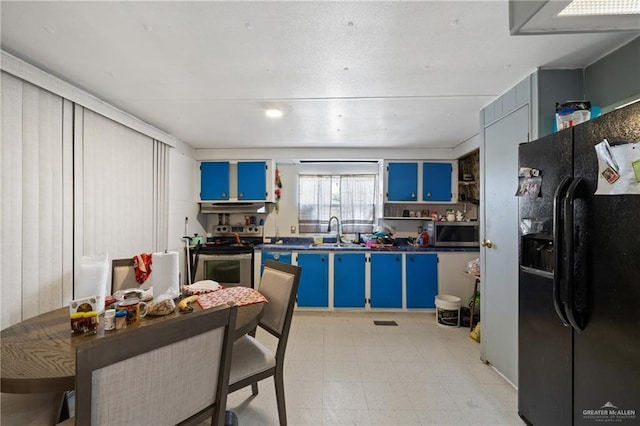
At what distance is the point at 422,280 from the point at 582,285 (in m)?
2.47

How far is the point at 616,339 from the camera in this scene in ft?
3.40

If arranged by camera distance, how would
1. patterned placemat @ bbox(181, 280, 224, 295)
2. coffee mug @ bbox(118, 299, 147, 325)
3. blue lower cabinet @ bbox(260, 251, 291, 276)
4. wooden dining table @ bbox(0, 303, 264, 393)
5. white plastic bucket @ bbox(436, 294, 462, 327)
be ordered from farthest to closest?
blue lower cabinet @ bbox(260, 251, 291, 276), white plastic bucket @ bbox(436, 294, 462, 327), patterned placemat @ bbox(181, 280, 224, 295), coffee mug @ bbox(118, 299, 147, 325), wooden dining table @ bbox(0, 303, 264, 393)

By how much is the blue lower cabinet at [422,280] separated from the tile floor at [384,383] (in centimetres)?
49

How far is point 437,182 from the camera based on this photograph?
3.96 meters

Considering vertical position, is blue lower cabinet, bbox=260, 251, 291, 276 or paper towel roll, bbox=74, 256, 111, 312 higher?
paper towel roll, bbox=74, 256, 111, 312

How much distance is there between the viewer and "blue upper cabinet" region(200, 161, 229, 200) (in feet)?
13.1

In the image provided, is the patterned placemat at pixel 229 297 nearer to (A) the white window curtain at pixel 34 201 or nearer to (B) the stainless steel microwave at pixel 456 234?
(A) the white window curtain at pixel 34 201

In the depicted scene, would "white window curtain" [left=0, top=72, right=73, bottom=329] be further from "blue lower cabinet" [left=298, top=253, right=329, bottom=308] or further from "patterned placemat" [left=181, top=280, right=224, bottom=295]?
"blue lower cabinet" [left=298, top=253, right=329, bottom=308]

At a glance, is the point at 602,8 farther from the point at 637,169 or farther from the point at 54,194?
the point at 54,194

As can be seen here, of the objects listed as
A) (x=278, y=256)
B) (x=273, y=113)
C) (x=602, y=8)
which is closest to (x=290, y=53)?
(x=273, y=113)

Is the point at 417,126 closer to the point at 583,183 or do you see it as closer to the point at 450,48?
the point at 450,48

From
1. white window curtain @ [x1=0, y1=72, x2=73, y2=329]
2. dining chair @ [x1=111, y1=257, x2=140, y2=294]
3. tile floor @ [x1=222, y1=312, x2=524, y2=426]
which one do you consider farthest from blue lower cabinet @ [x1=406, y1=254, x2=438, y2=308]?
white window curtain @ [x1=0, y1=72, x2=73, y2=329]

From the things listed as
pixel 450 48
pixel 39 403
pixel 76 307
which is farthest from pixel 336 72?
pixel 39 403

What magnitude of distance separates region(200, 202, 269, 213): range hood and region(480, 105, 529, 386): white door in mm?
2965
